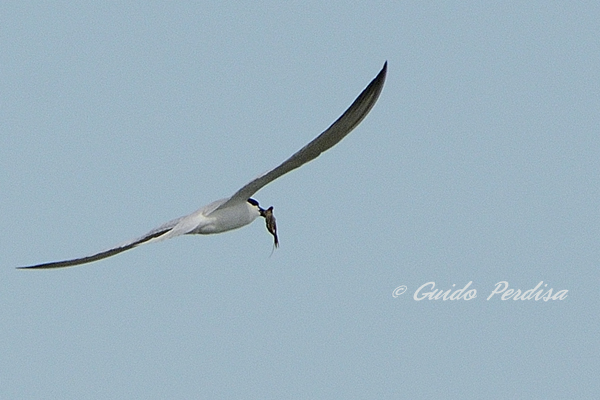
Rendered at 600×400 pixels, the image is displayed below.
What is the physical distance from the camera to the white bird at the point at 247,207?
23.3 feet

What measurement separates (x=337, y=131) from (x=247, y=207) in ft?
4.67

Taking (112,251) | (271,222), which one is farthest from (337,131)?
(112,251)

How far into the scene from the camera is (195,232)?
8.12 m

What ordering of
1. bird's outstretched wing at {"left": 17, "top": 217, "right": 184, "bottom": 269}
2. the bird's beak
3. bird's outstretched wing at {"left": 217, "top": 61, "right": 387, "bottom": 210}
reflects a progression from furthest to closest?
the bird's beak → bird's outstretched wing at {"left": 17, "top": 217, "right": 184, "bottom": 269} → bird's outstretched wing at {"left": 217, "top": 61, "right": 387, "bottom": 210}

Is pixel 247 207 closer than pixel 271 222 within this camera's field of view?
Yes

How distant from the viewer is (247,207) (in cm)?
834

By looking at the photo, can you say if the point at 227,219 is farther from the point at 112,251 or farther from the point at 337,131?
the point at 337,131

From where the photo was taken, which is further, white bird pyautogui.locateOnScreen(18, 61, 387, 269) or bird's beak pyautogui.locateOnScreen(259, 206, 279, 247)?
bird's beak pyautogui.locateOnScreen(259, 206, 279, 247)

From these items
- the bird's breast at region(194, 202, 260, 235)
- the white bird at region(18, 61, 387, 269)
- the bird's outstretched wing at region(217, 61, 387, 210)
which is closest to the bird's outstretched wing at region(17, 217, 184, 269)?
the white bird at region(18, 61, 387, 269)

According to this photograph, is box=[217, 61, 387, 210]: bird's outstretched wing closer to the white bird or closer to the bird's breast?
the white bird

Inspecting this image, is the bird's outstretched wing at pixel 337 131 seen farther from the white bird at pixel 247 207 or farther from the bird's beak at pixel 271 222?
the bird's beak at pixel 271 222

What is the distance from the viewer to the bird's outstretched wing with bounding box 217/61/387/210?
710cm

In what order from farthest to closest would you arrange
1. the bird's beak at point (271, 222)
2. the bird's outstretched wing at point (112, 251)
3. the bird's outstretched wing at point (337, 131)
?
the bird's beak at point (271, 222) < the bird's outstretched wing at point (112, 251) < the bird's outstretched wing at point (337, 131)

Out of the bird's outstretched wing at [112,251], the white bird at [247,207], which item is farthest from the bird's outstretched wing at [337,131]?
the bird's outstretched wing at [112,251]
